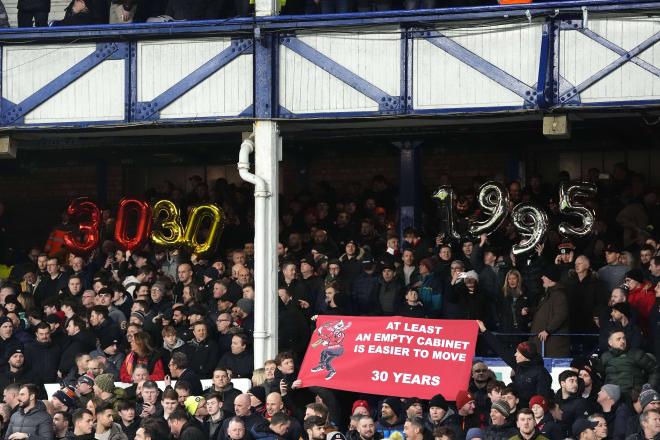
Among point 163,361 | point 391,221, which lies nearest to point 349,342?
point 163,361

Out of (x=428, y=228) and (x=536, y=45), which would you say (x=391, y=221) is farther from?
(x=536, y=45)

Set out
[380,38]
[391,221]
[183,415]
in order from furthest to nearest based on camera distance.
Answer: [391,221] → [380,38] → [183,415]

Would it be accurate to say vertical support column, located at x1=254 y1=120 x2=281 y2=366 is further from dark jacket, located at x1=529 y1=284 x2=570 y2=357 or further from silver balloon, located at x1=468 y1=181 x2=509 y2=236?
dark jacket, located at x1=529 y1=284 x2=570 y2=357

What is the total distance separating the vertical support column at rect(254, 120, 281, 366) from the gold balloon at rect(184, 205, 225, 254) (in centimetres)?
378

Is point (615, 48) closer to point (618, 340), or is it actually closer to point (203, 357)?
point (618, 340)

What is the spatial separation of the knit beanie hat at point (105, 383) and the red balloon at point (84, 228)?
20.5 feet

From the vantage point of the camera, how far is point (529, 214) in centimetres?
2227

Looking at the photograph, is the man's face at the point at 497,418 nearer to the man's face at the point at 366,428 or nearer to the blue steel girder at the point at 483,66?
the man's face at the point at 366,428

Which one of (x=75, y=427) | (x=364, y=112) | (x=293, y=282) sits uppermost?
(x=364, y=112)

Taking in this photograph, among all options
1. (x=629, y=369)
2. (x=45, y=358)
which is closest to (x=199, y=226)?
(x=45, y=358)

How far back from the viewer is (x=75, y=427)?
59.8 feet

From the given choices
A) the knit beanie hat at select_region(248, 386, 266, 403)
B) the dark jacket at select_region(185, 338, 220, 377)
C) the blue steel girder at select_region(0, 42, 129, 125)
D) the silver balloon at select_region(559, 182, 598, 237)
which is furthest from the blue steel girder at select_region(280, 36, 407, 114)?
the knit beanie hat at select_region(248, 386, 266, 403)

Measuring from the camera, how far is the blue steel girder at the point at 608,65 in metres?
20.0

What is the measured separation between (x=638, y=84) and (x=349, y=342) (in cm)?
442
